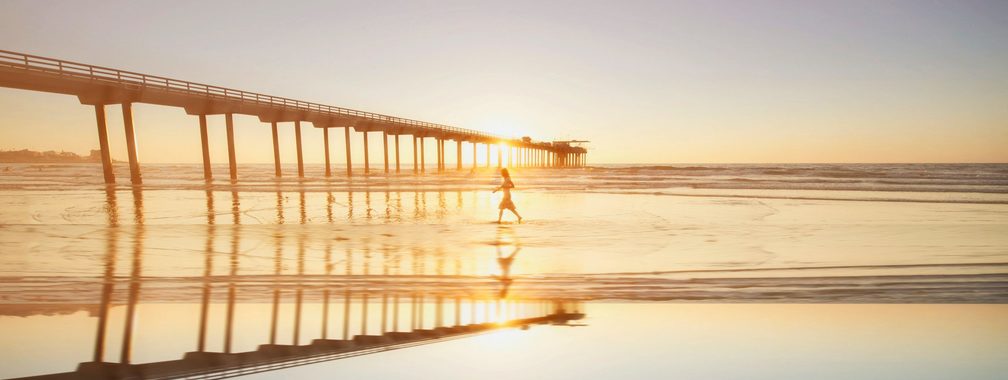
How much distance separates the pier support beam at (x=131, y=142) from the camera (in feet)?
96.5

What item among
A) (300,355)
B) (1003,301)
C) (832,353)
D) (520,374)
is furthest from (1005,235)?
(300,355)

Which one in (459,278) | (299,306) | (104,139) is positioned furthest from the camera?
(104,139)

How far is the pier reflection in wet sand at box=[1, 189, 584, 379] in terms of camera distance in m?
3.92

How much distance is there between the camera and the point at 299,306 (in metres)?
5.27

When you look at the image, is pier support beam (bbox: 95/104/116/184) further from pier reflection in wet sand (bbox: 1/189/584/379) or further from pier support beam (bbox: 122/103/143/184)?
pier reflection in wet sand (bbox: 1/189/584/379)

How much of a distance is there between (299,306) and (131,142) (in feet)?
101

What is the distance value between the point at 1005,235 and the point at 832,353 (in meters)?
9.62

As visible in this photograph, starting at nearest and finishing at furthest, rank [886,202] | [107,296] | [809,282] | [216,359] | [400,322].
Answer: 1. [216,359]
2. [400,322]
3. [107,296]
4. [809,282]
5. [886,202]

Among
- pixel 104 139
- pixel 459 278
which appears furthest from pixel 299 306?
pixel 104 139

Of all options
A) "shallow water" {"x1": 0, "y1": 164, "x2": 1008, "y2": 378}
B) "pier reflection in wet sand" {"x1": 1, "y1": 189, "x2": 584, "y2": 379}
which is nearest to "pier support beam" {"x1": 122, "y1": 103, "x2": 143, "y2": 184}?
"shallow water" {"x1": 0, "y1": 164, "x2": 1008, "y2": 378}

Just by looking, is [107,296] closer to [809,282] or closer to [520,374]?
[520,374]

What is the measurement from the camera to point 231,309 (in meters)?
5.16

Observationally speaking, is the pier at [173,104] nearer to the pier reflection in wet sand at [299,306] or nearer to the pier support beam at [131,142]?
the pier support beam at [131,142]

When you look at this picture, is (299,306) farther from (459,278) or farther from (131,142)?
(131,142)
